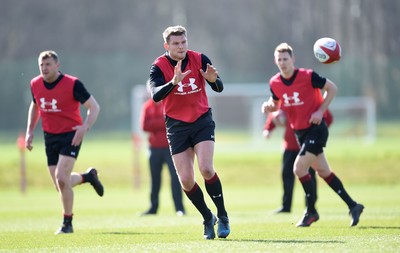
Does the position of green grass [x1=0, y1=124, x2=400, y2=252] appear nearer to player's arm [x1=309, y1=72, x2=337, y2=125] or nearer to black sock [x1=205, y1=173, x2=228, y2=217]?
black sock [x1=205, y1=173, x2=228, y2=217]

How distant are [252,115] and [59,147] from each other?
2411 centimetres

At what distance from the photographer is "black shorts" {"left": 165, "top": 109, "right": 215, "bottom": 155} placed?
10.3 m

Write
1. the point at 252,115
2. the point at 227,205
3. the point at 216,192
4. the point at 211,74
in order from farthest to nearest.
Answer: the point at 252,115 < the point at 227,205 < the point at 216,192 < the point at 211,74

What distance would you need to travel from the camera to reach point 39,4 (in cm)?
4719

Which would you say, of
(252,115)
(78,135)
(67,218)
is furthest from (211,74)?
(252,115)

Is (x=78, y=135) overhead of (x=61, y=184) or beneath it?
overhead

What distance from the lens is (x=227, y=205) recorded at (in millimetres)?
18828

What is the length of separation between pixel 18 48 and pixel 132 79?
18.0ft

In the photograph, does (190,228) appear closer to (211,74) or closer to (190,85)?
(190,85)

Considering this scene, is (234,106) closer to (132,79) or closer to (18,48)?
(132,79)

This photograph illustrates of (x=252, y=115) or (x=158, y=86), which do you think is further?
(x=252, y=115)

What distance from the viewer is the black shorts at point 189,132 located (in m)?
10.3

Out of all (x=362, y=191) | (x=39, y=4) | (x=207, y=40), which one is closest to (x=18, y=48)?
(x=39, y=4)

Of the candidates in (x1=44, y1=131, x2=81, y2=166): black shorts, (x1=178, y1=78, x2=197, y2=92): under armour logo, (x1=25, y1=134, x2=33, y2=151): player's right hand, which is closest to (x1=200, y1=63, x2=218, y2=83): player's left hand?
(x1=178, y1=78, x2=197, y2=92): under armour logo
